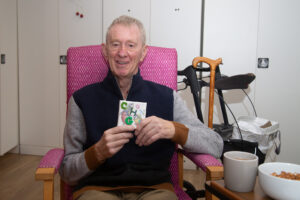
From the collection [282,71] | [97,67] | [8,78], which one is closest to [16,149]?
[8,78]

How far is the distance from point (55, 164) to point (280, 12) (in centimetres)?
220

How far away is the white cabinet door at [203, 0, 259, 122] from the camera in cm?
222

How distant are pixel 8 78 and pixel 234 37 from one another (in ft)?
7.27

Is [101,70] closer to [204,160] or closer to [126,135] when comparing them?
[126,135]

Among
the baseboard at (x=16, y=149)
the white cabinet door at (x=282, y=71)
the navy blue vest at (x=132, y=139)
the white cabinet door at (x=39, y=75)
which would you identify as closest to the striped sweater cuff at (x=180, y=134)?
the navy blue vest at (x=132, y=139)

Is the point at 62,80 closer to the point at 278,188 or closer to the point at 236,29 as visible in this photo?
the point at 236,29

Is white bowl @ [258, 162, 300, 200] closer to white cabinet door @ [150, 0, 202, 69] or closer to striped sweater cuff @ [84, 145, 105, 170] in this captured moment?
striped sweater cuff @ [84, 145, 105, 170]

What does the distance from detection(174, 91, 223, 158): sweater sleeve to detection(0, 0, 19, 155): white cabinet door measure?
6.54ft

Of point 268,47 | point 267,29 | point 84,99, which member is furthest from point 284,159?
point 84,99

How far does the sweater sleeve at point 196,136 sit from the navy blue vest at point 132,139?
0.05 metres

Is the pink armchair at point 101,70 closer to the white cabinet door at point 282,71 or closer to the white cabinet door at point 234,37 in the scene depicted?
the white cabinet door at point 234,37

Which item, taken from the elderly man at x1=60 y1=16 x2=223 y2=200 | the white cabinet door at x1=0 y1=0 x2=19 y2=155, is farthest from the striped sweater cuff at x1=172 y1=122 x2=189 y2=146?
the white cabinet door at x1=0 y1=0 x2=19 y2=155

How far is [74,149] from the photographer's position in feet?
3.36

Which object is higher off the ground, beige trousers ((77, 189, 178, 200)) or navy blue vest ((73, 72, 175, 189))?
navy blue vest ((73, 72, 175, 189))
